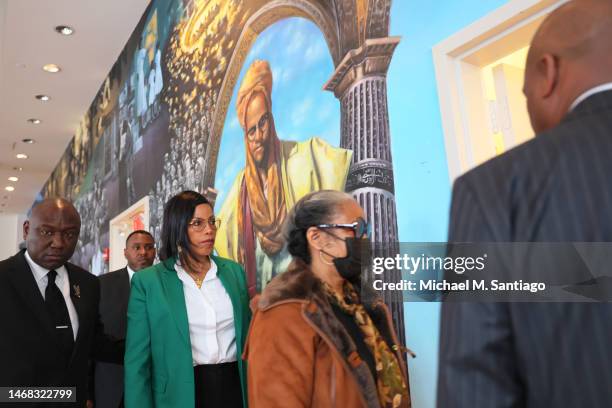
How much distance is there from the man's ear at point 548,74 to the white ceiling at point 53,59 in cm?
602

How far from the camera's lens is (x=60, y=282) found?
2252mm

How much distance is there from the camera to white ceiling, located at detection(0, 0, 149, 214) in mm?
5984

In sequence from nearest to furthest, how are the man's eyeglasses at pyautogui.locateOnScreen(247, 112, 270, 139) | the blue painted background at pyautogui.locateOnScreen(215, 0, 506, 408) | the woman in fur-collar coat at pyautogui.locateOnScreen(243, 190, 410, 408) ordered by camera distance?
the woman in fur-collar coat at pyautogui.locateOnScreen(243, 190, 410, 408)
the blue painted background at pyautogui.locateOnScreen(215, 0, 506, 408)
the man's eyeglasses at pyautogui.locateOnScreen(247, 112, 270, 139)

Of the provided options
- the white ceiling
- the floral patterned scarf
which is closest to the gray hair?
the floral patterned scarf

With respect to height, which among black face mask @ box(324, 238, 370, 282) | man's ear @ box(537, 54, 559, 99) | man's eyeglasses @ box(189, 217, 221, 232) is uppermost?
man's eyeglasses @ box(189, 217, 221, 232)

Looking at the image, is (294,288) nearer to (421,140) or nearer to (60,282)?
(421,140)

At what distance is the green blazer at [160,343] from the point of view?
2.09 metres

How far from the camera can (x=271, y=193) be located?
3.02 m

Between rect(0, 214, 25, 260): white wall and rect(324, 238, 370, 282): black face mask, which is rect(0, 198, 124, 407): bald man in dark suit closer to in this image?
rect(324, 238, 370, 282): black face mask

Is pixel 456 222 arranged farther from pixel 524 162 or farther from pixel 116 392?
pixel 116 392

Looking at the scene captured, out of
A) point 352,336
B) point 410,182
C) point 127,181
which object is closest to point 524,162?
point 352,336

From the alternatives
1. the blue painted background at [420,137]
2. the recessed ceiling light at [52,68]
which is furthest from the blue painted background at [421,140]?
the recessed ceiling light at [52,68]

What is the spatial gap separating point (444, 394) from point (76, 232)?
198 centimetres

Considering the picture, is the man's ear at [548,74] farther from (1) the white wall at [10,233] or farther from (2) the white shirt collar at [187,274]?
(1) the white wall at [10,233]
